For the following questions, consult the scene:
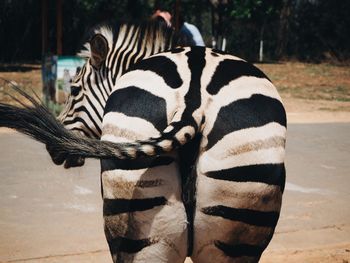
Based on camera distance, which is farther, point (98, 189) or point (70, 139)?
point (98, 189)

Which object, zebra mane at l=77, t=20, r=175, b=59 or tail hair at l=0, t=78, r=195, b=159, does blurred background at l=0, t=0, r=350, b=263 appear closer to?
zebra mane at l=77, t=20, r=175, b=59

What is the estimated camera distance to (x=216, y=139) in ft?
5.96

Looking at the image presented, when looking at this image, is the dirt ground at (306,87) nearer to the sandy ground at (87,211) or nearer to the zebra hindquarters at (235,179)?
the sandy ground at (87,211)

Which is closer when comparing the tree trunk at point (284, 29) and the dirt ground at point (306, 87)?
the dirt ground at point (306, 87)

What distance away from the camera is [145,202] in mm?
1818

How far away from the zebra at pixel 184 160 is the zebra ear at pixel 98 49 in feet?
1.72

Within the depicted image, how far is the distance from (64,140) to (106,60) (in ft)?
2.54

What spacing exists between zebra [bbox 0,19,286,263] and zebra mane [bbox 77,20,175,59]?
1.65ft

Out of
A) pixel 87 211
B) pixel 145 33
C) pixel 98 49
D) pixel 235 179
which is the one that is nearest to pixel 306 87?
pixel 87 211

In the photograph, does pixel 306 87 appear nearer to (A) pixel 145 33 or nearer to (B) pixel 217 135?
(A) pixel 145 33

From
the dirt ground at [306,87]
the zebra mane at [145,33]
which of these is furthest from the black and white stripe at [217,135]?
the dirt ground at [306,87]

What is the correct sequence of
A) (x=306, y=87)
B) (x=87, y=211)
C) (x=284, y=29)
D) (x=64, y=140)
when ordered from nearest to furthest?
(x=64, y=140) < (x=87, y=211) < (x=306, y=87) < (x=284, y=29)

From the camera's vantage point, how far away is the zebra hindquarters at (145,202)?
1.81 m

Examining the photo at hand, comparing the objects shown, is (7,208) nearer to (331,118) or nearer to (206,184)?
(206,184)
